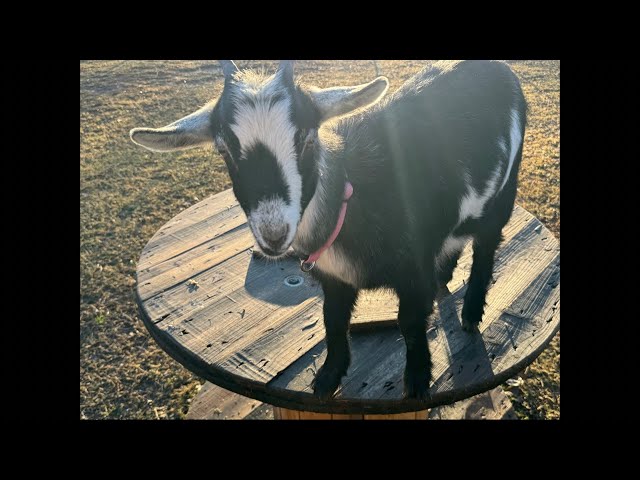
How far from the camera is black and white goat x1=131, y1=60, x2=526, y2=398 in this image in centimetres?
184

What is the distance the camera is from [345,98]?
1995 millimetres

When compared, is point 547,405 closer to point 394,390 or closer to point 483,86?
point 394,390

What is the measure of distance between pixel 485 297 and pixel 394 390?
0.85 meters

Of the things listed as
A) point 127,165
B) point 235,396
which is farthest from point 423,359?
point 127,165

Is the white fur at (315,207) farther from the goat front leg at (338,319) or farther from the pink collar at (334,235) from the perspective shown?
the goat front leg at (338,319)

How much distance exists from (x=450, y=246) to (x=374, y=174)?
2.61 feet

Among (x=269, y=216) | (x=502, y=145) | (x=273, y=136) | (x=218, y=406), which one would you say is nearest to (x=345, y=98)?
(x=273, y=136)

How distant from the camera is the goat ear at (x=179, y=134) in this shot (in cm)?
201

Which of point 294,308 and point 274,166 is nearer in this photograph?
point 274,166

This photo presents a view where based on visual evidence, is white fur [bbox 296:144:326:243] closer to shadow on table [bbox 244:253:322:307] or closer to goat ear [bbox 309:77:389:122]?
goat ear [bbox 309:77:389:122]

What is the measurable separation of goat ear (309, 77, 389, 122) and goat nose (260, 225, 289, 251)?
0.56m

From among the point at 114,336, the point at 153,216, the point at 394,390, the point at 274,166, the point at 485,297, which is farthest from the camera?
the point at 153,216

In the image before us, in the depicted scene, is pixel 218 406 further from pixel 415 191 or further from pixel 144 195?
pixel 144 195

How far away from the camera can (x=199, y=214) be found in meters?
3.64
